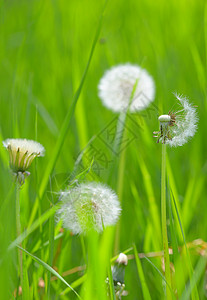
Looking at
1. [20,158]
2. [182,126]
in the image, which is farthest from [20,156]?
[182,126]

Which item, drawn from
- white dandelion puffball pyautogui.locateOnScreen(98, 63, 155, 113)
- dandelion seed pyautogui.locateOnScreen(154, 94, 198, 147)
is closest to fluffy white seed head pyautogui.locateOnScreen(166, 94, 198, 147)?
dandelion seed pyautogui.locateOnScreen(154, 94, 198, 147)

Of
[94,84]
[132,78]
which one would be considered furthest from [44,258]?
[94,84]

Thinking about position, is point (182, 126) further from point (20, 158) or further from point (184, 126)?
point (20, 158)

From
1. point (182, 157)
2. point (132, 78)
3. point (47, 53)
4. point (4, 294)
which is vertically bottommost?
point (4, 294)

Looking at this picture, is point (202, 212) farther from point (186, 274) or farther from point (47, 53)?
point (47, 53)

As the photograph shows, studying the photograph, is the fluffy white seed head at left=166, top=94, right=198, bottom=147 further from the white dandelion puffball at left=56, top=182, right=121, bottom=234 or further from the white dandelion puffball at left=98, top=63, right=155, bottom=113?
the white dandelion puffball at left=98, top=63, right=155, bottom=113

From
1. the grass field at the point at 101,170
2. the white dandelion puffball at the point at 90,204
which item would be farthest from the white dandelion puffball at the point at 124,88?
the white dandelion puffball at the point at 90,204
